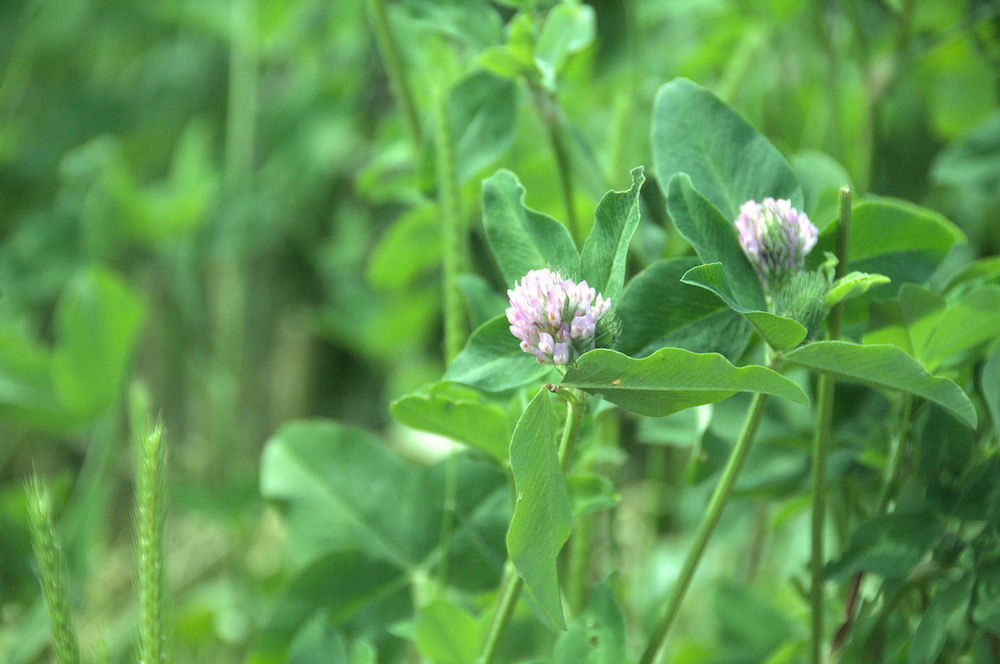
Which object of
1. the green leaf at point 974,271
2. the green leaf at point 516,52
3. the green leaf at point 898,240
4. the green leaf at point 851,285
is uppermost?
the green leaf at point 516,52

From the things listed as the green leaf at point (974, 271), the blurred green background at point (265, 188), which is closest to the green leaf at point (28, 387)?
the blurred green background at point (265, 188)

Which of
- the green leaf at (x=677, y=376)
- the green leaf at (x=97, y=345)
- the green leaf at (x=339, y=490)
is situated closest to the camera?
the green leaf at (x=677, y=376)

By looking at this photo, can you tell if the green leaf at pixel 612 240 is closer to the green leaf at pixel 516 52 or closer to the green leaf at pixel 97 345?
the green leaf at pixel 516 52

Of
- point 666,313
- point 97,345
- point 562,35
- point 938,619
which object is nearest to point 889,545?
point 938,619

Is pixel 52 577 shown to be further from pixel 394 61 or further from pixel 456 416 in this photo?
pixel 394 61

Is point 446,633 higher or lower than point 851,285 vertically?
lower

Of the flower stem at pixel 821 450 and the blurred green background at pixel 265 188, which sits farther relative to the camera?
the blurred green background at pixel 265 188

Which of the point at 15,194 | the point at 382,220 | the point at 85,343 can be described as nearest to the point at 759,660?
the point at 85,343

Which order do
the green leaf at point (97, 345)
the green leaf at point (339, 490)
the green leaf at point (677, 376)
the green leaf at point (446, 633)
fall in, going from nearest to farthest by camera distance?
the green leaf at point (677, 376), the green leaf at point (446, 633), the green leaf at point (339, 490), the green leaf at point (97, 345)
